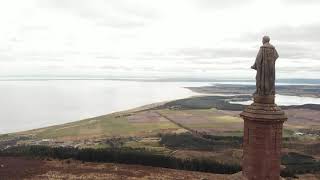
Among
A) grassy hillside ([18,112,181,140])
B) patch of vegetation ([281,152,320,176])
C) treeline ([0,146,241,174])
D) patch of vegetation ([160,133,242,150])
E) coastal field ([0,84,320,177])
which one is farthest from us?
grassy hillside ([18,112,181,140])

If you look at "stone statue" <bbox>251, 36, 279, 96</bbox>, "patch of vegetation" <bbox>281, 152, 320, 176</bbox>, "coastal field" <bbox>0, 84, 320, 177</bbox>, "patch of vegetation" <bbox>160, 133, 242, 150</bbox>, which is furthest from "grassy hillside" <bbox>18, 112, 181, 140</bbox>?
"stone statue" <bbox>251, 36, 279, 96</bbox>

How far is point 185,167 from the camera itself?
2196 inches

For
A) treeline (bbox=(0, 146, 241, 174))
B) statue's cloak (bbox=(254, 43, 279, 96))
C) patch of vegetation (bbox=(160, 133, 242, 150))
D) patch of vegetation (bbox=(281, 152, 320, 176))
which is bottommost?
patch of vegetation (bbox=(281, 152, 320, 176))

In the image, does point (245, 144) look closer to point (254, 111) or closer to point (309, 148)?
point (254, 111)

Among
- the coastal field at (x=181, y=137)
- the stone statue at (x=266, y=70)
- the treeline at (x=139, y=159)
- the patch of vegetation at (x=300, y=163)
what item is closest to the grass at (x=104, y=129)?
the coastal field at (x=181, y=137)

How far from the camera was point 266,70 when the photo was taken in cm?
1088

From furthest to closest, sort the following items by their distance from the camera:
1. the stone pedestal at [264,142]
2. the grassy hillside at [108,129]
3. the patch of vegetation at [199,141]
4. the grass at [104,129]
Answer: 1. the grass at [104,129]
2. the grassy hillside at [108,129]
3. the patch of vegetation at [199,141]
4. the stone pedestal at [264,142]

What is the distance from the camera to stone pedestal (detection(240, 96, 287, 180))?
1050 cm

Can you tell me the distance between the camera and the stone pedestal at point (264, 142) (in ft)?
34.4

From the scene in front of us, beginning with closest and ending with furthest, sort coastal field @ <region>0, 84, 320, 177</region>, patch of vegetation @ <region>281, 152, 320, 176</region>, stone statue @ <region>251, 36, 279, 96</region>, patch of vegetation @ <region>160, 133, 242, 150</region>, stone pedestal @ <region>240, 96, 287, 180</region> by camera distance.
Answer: stone pedestal @ <region>240, 96, 287, 180</region> → stone statue @ <region>251, 36, 279, 96</region> → patch of vegetation @ <region>281, 152, 320, 176</region> → coastal field @ <region>0, 84, 320, 177</region> → patch of vegetation @ <region>160, 133, 242, 150</region>

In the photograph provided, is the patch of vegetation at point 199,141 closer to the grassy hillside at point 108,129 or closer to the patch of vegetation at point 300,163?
the grassy hillside at point 108,129

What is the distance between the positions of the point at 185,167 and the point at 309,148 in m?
38.9

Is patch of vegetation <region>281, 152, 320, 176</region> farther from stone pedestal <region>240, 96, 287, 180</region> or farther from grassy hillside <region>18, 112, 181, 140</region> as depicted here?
stone pedestal <region>240, 96, 287, 180</region>

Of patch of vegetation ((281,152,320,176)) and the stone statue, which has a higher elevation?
the stone statue
